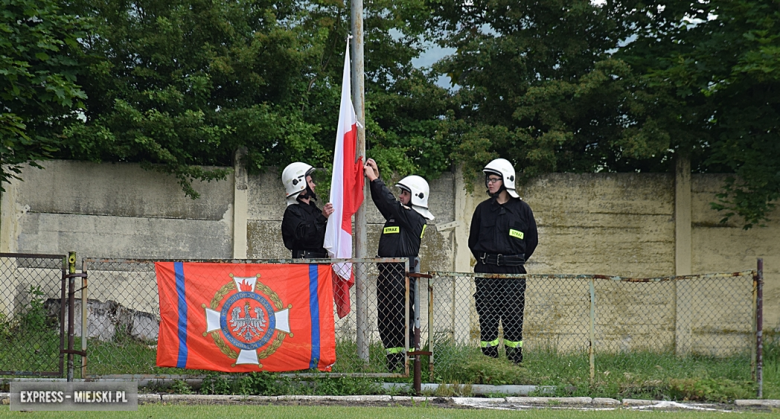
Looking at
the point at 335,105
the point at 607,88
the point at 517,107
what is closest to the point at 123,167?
the point at 335,105

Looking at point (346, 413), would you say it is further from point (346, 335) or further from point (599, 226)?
point (599, 226)

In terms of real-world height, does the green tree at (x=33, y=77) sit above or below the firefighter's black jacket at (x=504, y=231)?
above

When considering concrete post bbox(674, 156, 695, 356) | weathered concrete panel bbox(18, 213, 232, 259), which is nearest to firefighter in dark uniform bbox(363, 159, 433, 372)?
weathered concrete panel bbox(18, 213, 232, 259)

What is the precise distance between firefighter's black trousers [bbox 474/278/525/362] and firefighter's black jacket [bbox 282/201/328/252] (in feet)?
5.80

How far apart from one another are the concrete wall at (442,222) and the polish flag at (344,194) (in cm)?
250

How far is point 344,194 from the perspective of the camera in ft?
27.9

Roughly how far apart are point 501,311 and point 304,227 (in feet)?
7.39

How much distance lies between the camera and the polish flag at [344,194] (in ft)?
27.8

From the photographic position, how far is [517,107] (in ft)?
39.0

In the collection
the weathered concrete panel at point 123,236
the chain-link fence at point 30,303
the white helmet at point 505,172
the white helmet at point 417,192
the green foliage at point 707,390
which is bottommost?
the green foliage at point 707,390

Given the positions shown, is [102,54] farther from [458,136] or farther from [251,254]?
[458,136]

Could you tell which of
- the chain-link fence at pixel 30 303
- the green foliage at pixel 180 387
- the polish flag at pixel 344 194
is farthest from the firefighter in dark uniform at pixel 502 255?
the chain-link fence at pixel 30 303

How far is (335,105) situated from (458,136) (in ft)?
5.87

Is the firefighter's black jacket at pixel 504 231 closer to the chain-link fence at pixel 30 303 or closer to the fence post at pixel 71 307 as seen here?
the fence post at pixel 71 307
